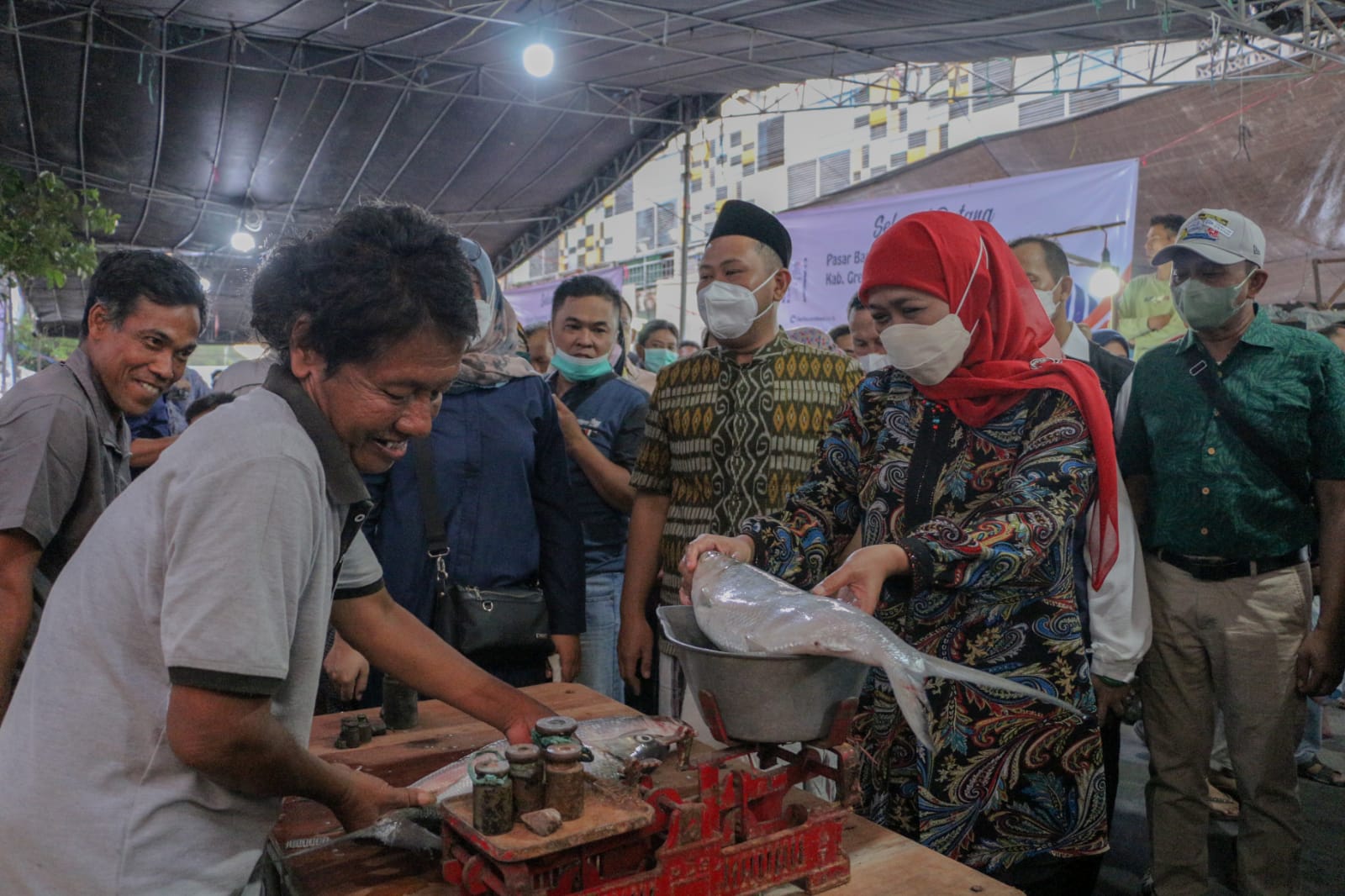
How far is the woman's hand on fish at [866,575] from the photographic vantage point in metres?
1.53

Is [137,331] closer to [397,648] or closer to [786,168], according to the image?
[397,648]

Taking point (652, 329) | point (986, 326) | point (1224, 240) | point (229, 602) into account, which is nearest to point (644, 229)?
point (652, 329)

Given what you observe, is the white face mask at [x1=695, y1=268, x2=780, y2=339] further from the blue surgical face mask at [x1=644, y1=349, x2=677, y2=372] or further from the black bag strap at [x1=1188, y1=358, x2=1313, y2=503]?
the blue surgical face mask at [x1=644, y1=349, x2=677, y2=372]

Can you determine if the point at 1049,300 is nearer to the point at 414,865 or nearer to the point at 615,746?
the point at 615,746

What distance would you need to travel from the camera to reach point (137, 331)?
267cm

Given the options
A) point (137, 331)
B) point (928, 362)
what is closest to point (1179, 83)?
point (928, 362)

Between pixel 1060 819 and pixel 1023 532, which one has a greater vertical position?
pixel 1023 532

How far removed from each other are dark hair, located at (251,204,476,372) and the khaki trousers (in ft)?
8.77

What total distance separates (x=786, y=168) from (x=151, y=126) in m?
14.2

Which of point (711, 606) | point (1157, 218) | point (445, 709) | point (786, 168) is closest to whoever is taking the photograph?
point (711, 606)

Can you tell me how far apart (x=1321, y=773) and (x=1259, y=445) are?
2.46 m

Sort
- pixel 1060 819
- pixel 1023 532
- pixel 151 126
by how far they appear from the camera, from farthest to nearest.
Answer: pixel 151 126
pixel 1060 819
pixel 1023 532

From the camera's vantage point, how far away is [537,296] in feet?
42.4

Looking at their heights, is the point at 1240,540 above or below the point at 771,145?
below
